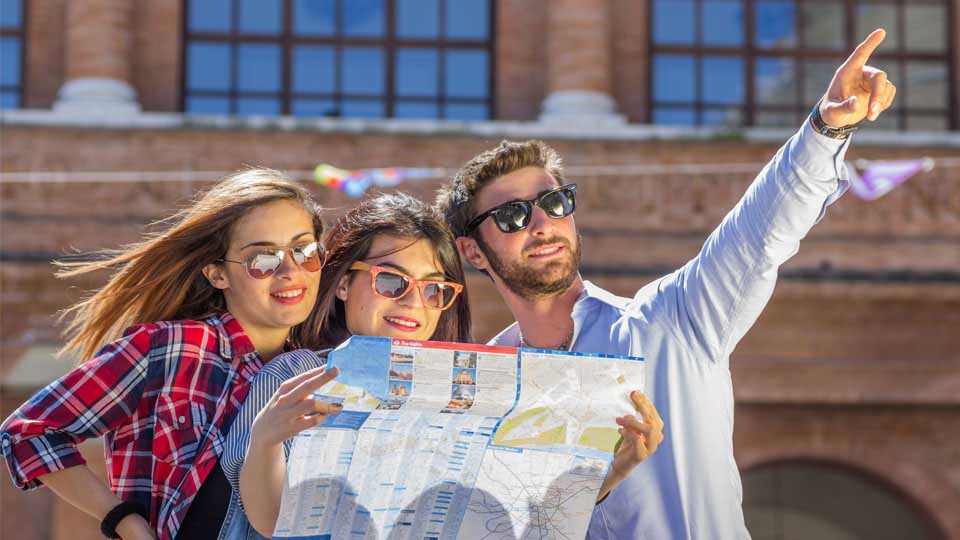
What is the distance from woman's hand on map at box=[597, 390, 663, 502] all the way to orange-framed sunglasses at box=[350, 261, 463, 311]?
2.13 feet

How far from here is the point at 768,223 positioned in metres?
3.14

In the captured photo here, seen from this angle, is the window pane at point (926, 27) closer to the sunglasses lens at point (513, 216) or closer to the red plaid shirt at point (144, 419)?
the sunglasses lens at point (513, 216)

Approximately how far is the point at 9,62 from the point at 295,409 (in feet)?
38.6

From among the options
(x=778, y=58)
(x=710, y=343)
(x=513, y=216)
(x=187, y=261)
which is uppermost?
(x=778, y=58)

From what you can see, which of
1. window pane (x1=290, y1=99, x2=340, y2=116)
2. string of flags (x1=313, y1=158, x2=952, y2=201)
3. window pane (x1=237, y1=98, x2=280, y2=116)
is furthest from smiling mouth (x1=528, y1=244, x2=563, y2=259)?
window pane (x1=237, y1=98, x2=280, y2=116)

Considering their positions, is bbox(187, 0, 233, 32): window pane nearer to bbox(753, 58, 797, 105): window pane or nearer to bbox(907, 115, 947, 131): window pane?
bbox(753, 58, 797, 105): window pane

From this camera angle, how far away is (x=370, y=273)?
3.38 m

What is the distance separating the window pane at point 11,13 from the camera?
13.4 metres

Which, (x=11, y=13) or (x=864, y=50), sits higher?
(x=11, y=13)

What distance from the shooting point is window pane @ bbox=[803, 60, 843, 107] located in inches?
543

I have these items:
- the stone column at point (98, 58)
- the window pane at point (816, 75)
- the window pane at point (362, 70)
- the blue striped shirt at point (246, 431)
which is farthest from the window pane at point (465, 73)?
the blue striped shirt at point (246, 431)

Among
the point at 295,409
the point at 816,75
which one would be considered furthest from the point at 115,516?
the point at 816,75

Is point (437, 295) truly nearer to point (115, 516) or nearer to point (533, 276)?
point (533, 276)

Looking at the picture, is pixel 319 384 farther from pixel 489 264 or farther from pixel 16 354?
pixel 16 354
